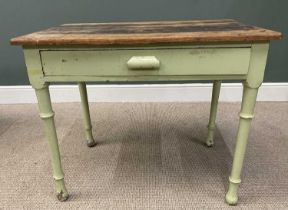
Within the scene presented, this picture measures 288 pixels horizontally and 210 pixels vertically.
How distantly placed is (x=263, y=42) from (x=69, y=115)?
1.33 m

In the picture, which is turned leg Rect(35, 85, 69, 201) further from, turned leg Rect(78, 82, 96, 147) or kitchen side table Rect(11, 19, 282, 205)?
turned leg Rect(78, 82, 96, 147)

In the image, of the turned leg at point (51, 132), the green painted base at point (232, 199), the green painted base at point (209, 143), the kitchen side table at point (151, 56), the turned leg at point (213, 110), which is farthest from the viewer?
the green painted base at point (209, 143)

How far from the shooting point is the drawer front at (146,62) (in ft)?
2.45

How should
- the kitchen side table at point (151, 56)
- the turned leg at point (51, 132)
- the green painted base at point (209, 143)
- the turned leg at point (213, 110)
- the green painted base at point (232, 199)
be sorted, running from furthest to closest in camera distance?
the green painted base at point (209, 143) < the turned leg at point (213, 110) < the green painted base at point (232, 199) < the turned leg at point (51, 132) < the kitchen side table at point (151, 56)

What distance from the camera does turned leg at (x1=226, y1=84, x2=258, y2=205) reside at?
0.81 m

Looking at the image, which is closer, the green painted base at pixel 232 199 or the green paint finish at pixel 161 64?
the green paint finish at pixel 161 64

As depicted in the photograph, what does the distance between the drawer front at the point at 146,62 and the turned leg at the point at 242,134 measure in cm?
9

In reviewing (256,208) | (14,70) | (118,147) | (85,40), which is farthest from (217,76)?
(14,70)

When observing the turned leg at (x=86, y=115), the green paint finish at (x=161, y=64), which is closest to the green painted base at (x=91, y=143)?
the turned leg at (x=86, y=115)

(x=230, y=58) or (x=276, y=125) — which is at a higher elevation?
(x=230, y=58)

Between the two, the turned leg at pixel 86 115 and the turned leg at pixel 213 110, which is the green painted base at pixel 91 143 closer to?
the turned leg at pixel 86 115

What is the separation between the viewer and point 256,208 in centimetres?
94

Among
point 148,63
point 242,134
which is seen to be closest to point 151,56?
point 148,63

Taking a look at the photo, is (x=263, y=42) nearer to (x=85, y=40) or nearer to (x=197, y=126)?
(x=85, y=40)
